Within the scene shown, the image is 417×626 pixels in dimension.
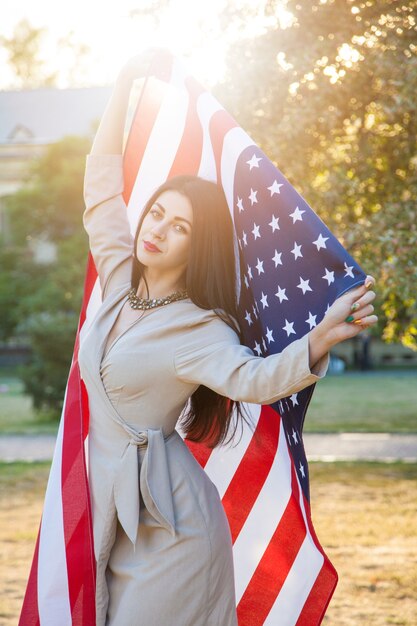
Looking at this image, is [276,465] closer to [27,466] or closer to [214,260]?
[214,260]

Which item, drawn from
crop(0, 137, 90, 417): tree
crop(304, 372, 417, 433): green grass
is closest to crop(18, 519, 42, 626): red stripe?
crop(304, 372, 417, 433): green grass

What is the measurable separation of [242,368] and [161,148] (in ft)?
4.65

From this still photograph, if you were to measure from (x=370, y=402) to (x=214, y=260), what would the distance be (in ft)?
65.7

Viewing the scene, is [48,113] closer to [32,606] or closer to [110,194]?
[110,194]

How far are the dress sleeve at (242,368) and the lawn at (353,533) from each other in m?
3.33

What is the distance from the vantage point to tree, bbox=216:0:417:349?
297 inches

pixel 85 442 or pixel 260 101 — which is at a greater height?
pixel 260 101

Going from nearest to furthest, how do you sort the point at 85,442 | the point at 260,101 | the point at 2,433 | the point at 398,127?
1. the point at 85,442
2. the point at 260,101
3. the point at 398,127
4. the point at 2,433

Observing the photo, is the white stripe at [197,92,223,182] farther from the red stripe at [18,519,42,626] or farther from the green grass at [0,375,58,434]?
the green grass at [0,375,58,434]

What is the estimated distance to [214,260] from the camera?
9.85 ft

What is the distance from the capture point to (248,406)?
3.58 metres

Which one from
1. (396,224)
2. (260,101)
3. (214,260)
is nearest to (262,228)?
(214,260)

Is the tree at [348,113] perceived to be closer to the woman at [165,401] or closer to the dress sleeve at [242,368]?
the woman at [165,401]

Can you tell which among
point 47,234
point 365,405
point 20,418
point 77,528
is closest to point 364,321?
point 77,528
